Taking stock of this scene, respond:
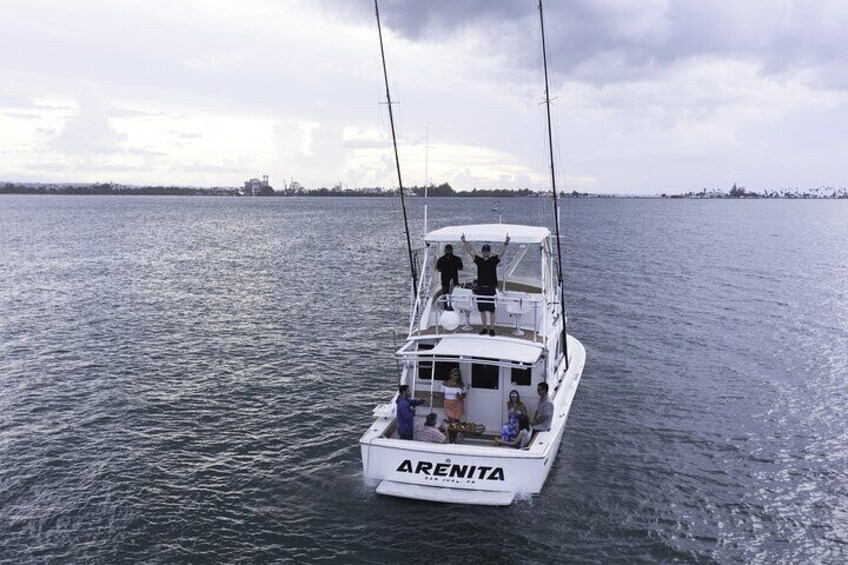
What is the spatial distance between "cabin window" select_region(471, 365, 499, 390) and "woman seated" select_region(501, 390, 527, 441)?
3.09ft

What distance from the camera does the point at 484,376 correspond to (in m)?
15.8

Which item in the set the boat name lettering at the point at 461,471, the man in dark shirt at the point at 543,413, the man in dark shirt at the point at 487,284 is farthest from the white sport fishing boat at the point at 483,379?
the man in dark shirt at the point at 487,284

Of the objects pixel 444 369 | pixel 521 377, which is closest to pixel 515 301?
pixel 521 377

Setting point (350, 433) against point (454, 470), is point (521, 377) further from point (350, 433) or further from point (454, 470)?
point (350, 433)

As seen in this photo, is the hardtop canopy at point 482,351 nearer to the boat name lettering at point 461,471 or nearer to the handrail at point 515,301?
the handrail at point 515,301

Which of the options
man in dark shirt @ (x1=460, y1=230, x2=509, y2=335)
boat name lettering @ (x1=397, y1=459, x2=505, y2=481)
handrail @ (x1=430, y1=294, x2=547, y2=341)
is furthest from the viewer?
man in dark shirt @ (x1=460, y1=230, x2=509, y2=335)

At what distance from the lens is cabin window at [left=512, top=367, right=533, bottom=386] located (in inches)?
628

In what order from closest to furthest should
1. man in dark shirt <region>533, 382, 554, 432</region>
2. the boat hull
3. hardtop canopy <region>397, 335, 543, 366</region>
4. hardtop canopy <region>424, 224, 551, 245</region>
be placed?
the boat hull → man in dark shirt <region>533, 382, 554, 432</region> → hardtop canopy <region>397, 335, 543, 366</region> → hardtop canopy <region>424, 224, 551, 245</region>

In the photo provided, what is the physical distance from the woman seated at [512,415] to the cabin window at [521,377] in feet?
3.41

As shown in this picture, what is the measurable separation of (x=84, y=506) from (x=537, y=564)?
396 inches

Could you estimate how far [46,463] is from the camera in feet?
54.2

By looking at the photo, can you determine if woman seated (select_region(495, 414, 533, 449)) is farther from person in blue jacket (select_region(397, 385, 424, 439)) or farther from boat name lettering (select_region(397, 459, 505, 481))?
person in blue jacket (select_region(397, 385, 424, 439))

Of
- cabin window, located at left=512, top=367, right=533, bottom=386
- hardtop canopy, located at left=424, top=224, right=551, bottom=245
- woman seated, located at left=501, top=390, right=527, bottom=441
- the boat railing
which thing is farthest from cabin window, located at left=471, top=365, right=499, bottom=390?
hardtop canopy, located at left=424, top=224, right=551, bottom=245

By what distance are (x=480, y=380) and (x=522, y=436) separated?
214cm
